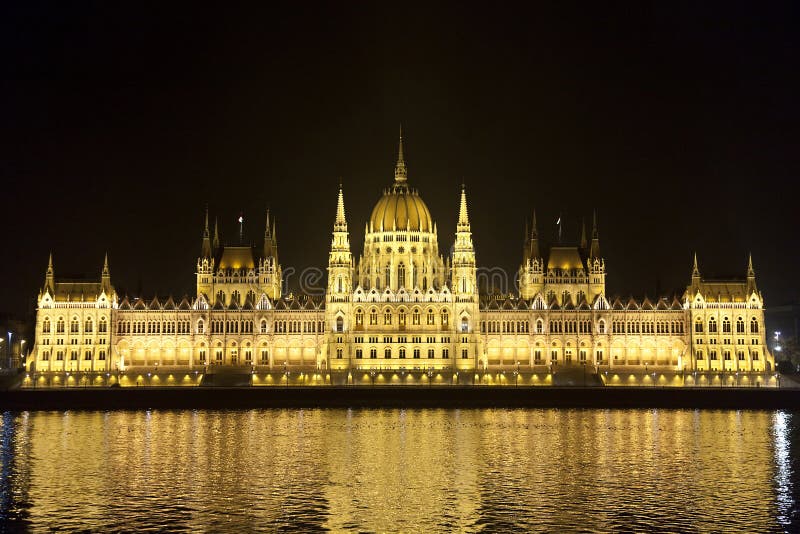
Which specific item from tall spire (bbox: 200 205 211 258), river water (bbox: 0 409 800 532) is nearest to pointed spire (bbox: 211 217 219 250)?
tall spire (bbox: 200 205 211 258)

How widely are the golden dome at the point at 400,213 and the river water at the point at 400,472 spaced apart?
48.7 meters

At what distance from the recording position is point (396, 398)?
113688 millimetres

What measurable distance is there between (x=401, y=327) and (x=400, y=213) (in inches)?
672

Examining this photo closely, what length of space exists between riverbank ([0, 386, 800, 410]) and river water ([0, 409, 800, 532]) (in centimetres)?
966

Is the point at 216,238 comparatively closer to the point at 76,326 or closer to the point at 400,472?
the point at 76,326


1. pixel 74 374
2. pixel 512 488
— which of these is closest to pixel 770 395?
pixel 512 488

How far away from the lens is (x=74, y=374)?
128 metres

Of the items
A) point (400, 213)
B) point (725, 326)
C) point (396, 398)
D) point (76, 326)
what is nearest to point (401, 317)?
point (400, 213)

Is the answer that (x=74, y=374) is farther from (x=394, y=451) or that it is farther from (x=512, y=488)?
(x=512, y=488)

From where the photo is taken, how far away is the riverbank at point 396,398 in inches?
4336

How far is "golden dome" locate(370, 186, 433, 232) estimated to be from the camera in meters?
147

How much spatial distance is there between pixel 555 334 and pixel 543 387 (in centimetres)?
2324

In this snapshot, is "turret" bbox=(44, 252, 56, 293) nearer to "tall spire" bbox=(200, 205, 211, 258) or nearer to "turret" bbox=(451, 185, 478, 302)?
"tall spire" bbox=(200, 205, 211, 258)

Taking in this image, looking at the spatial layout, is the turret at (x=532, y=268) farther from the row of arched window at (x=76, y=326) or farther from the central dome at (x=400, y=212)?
the row of arched window at (x=76, y=326)
